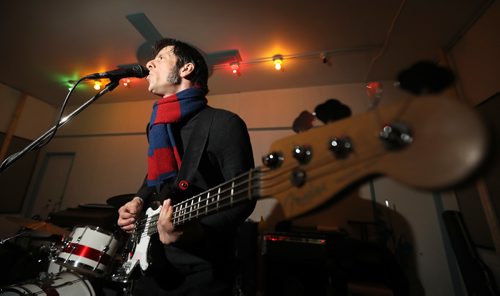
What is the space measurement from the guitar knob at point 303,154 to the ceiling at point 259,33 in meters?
2.02

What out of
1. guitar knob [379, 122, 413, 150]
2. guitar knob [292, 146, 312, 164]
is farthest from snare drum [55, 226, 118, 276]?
guitar knob [379, 122, 413, 150]

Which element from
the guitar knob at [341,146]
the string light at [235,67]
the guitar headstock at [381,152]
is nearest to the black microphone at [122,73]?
the guitar headstock at [381,152]

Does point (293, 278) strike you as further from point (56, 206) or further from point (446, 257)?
point (56, 206)

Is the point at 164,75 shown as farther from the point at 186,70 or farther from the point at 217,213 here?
the point at 217,213

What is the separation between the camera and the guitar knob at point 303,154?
0.51m

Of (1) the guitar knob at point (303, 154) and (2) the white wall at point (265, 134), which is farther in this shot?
(2) the white wall at point (265, 134)

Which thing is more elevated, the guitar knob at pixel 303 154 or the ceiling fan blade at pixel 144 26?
the ceiling fan blade at pixel 144 26

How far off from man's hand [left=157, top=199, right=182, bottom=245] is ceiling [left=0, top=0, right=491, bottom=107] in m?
2.05

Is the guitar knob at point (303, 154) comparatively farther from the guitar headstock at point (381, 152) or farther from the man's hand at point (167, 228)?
the man's hand at point (167, 228)

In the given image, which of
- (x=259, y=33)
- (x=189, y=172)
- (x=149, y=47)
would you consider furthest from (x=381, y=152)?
(x=149, y=47)

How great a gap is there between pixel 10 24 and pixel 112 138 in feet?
6.45

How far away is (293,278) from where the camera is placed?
6.40 ft

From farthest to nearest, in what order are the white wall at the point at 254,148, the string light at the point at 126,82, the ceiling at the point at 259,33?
1. the string light at the point at 126,82
2. the white wall at the point at 254,148
3. the ceiling at the point at 259,33

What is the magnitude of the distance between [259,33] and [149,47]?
1391mm
